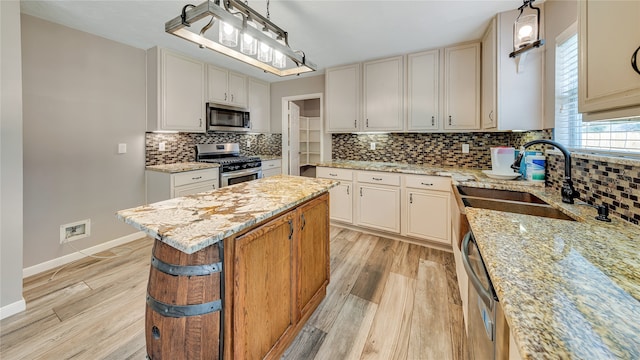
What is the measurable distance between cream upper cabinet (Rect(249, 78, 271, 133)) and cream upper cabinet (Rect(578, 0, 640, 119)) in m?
4.11

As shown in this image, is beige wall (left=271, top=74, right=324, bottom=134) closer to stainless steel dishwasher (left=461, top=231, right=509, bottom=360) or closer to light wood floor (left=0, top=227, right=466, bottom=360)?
light wood floor (left=0, top=227, right=466, bottom=360)

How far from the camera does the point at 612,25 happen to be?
0.80m

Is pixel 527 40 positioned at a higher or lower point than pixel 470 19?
lower

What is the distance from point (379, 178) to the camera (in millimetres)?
3102

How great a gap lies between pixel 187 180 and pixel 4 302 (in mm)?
1706

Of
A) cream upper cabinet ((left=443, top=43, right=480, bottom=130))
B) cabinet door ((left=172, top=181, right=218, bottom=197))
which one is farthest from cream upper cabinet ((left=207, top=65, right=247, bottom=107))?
cream upper cabinet ((left=443, top=43, right=480, bottom=130))

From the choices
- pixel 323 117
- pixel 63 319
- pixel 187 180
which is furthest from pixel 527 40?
pixel 63 319

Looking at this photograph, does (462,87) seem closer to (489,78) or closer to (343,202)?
(489,78)

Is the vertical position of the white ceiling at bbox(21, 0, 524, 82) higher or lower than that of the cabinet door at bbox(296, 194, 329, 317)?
higher

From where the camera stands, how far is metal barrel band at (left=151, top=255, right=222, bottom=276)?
0.97 metres

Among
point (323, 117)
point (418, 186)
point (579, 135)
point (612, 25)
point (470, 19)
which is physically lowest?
point (418, 186)

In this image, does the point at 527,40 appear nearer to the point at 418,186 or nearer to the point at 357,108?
the point at 418,186

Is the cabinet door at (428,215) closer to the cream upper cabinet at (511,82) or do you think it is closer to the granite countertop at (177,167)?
the cream upper cabinet at (511,82)

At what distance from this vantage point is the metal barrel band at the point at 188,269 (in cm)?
97
